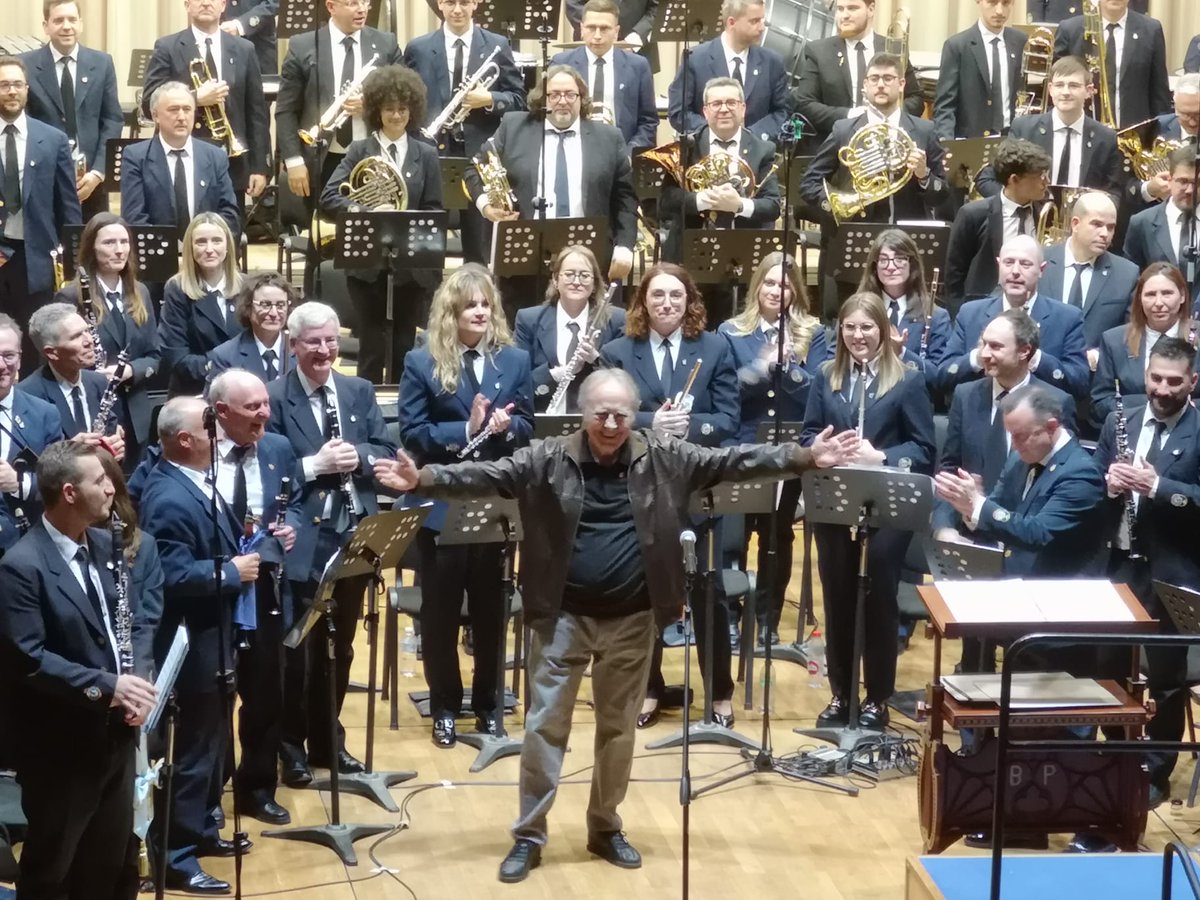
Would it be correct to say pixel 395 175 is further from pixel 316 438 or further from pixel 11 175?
pixel 316 438

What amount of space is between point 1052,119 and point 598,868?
184 inches

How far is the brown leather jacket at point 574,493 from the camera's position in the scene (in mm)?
5391

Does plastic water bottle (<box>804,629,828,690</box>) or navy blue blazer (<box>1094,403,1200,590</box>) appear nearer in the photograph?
navy blue blazer (<box>1094,403,1200,590</box>)

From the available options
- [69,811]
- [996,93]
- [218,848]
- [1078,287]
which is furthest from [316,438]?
[996,93]

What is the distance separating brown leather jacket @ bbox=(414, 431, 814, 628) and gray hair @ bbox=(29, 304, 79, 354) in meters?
1.70

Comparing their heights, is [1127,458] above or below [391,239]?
below

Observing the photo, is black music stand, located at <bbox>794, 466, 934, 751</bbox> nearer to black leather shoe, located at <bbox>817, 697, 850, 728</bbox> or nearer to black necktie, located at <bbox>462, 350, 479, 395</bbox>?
black leather shoe, located at <bbox>817, 697, 850, 728</bbox>

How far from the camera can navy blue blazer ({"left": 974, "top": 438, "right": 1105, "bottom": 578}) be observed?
5.89 meters

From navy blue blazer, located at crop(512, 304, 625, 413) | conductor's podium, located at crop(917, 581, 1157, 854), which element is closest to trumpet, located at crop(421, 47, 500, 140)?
navy blue blazer, located at crop(512, 304, 625, 413)

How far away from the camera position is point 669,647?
7.43 m

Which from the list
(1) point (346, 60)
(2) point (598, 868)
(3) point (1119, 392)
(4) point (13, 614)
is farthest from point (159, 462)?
(1) point (346, 60)

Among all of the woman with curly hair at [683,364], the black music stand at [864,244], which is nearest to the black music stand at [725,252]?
the black music stand at [864,244]

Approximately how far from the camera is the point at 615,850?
18.6 ft

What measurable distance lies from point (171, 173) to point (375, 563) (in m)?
3.16
